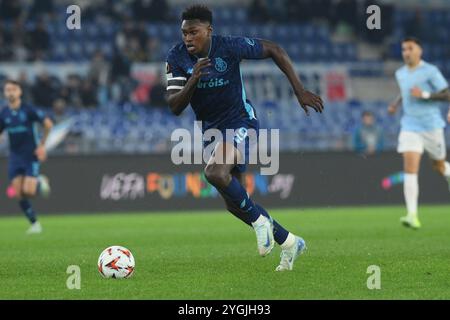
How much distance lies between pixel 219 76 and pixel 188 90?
2.24ft

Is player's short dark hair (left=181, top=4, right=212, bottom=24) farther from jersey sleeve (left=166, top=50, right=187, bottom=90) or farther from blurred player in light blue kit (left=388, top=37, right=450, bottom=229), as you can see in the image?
blurred player in light blue kit (left=388, top=37, right=450, bottom=229)

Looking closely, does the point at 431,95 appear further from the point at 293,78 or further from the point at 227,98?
the point at 293,78

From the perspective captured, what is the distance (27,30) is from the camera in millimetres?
24469

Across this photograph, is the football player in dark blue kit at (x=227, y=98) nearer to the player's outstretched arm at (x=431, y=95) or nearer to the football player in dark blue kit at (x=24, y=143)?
the player's outstretched arm at (x=431, y=95)

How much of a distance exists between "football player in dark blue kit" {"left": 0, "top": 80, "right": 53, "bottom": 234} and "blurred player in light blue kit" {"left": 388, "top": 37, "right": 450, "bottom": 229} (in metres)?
5.62

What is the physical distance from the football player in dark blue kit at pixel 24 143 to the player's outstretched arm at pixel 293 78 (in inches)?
310

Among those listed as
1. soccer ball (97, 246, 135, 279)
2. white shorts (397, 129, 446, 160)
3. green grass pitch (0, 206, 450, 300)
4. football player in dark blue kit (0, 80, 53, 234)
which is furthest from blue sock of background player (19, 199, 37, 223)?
soccer ball (97, 246, 135, 279)

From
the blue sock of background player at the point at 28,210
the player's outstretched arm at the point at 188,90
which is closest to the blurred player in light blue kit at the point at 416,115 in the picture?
the blue sock of background player at the point at 28,210

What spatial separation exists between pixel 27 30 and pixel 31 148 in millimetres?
8728

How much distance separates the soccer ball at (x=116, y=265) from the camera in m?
8.29

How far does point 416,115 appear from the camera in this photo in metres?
14.1

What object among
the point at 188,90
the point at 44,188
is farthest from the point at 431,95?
the point at 44,188
